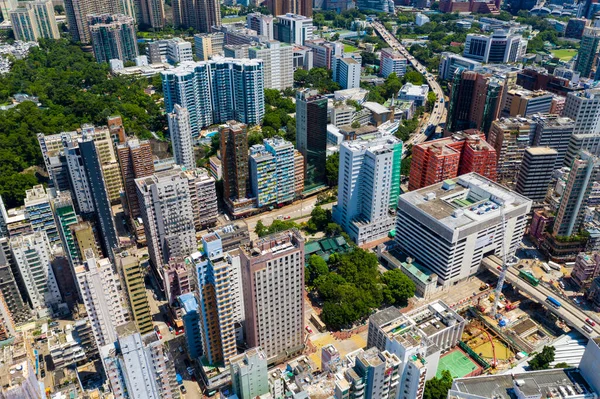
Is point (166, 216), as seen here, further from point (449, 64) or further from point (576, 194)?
point (449, 64)

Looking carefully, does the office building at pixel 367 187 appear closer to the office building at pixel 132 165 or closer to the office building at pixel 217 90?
the office building at pixel 132 165

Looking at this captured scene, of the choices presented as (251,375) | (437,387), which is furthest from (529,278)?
(251,375)

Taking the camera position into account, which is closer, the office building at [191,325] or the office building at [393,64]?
the office building at [191,325]

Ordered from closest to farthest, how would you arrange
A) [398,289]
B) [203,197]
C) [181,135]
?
[398,289], [203,197], [181,135]

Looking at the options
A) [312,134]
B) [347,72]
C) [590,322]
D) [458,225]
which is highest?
[312,134]

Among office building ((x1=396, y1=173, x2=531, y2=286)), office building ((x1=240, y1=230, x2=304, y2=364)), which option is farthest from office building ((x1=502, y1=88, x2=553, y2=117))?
office building ((x1=240, y1=230, x2=304, y2=364))

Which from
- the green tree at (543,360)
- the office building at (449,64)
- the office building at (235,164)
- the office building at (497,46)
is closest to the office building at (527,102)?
the office building at (449,64)

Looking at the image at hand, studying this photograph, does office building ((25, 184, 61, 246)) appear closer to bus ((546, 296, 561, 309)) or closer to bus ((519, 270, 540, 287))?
bus ((519, 270, 540, 287))
